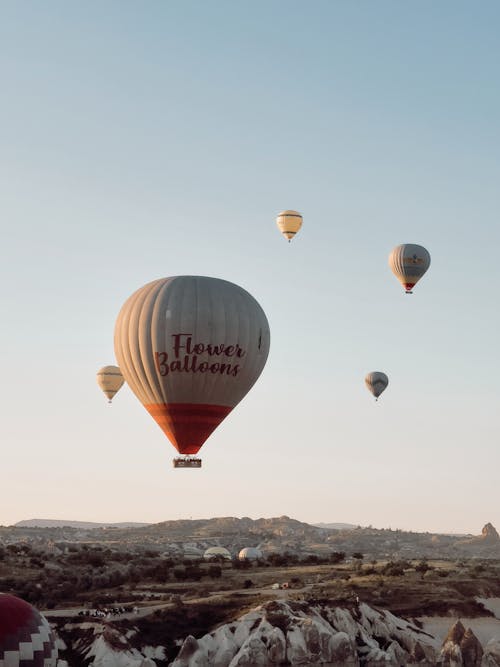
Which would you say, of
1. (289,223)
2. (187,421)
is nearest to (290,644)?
(187,421)

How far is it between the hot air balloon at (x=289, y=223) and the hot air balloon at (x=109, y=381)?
30.1m

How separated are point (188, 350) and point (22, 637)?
26654 mm

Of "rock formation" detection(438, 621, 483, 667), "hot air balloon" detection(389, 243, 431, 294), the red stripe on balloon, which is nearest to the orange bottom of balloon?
"rock formation" detection(438, 621, 483, 667)

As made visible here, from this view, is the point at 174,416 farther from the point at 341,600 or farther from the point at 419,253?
the point at 419,253

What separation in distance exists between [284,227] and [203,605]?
32347mm

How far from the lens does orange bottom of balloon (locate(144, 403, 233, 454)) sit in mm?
71938

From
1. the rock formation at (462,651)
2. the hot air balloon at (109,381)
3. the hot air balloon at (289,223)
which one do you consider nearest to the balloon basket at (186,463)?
the rock formation at (462,651)

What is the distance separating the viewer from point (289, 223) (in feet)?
328

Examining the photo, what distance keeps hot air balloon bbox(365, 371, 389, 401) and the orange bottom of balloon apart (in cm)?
5382

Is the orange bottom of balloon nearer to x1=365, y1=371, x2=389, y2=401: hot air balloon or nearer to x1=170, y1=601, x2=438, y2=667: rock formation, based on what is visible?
x1=170, y1=601, x2=438, y2=667: rock formation

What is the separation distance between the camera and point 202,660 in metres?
76.8

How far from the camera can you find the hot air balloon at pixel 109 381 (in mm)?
121188

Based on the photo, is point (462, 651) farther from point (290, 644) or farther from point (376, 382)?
point (376, 382)

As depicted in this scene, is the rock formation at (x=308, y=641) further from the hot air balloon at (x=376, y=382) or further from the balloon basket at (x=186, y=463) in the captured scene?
the hot air balloon at (x=376, y=382)
